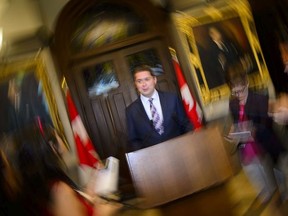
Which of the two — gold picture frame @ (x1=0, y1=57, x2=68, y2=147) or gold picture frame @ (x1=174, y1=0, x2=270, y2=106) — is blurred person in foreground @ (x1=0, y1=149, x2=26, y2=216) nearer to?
gold picture frame @ (x1=0, y1=57, x2=68, y2=147)

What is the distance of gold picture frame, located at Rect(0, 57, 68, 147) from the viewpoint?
2.75 meters

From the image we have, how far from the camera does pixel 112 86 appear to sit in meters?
3.68

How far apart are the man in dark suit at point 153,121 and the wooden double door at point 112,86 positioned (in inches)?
37.4

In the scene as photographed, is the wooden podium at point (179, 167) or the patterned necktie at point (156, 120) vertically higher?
the patterned necktie at point (156, 120)

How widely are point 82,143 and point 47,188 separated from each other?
6.80 feet

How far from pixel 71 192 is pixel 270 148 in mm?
1229

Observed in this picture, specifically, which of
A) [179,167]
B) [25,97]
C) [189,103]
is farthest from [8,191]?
[189,103]

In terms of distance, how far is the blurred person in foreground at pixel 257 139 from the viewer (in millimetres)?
1852

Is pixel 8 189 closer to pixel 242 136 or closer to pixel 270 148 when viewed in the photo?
pixel 242 136

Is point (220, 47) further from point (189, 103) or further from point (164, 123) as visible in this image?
point (164, 123)

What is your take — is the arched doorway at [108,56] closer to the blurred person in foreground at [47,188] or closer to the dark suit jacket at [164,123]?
the dark suit jacket at [164,123]

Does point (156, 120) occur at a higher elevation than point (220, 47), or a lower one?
lower

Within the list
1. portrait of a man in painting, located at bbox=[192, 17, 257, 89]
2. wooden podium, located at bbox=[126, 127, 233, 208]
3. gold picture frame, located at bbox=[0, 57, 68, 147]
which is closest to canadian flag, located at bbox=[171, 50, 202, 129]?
portrait of a man in painting, located at bbox=[192, 17, 257, 89]

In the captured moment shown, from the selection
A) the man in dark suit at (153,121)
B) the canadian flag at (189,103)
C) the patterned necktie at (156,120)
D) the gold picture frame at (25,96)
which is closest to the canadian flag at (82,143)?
the gold picture frame at (25,96)
